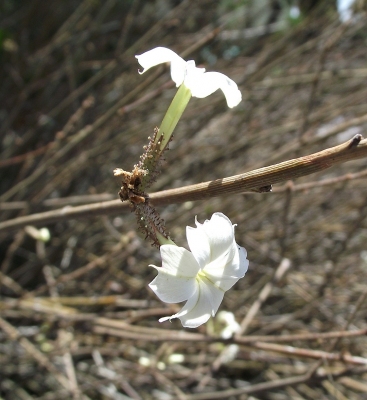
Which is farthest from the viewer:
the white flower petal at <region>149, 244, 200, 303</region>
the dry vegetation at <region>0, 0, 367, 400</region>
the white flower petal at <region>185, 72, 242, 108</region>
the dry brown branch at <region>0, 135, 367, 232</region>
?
the dry vegetation at <region>0, 0, 367, 400</region>

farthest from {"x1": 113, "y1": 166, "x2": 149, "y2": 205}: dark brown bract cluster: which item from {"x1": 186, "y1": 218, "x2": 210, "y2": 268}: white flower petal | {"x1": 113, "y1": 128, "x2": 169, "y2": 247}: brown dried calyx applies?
{"x1": 186, "y1": 218, "x2": 210, "y2": 268}: white flower petal

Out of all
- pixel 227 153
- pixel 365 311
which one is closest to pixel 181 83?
pixel 227 153

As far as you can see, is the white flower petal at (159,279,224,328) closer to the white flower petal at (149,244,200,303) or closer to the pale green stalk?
the white flower petal at (149,244,200,303)

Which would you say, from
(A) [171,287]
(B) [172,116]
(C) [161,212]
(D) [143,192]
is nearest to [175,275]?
(A) [171,287]

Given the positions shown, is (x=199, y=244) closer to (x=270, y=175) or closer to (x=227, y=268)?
(x=227, y=268)

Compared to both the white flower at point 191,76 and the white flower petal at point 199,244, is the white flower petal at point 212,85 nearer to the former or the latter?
the white flower at point 191,76

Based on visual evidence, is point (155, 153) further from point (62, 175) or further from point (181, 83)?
point (62, 175)
